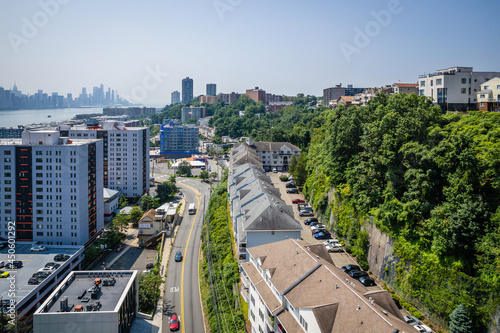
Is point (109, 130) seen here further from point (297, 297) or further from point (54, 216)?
point (297, 297)

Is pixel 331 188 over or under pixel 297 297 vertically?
over

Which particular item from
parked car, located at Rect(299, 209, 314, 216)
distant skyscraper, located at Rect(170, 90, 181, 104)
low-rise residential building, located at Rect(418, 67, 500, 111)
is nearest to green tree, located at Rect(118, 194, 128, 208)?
parked car, located at Rect(299, 209, 314, 216)

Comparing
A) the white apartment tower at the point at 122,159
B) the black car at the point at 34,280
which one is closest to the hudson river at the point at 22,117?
the white apartment tower at the point at 122,159

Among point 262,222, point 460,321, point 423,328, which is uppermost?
point 262,222

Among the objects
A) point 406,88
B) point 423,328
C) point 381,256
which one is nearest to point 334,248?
point 381,256

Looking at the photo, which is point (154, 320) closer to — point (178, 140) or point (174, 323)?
point (174, 323)

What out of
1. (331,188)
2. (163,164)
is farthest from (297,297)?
(163,164)
